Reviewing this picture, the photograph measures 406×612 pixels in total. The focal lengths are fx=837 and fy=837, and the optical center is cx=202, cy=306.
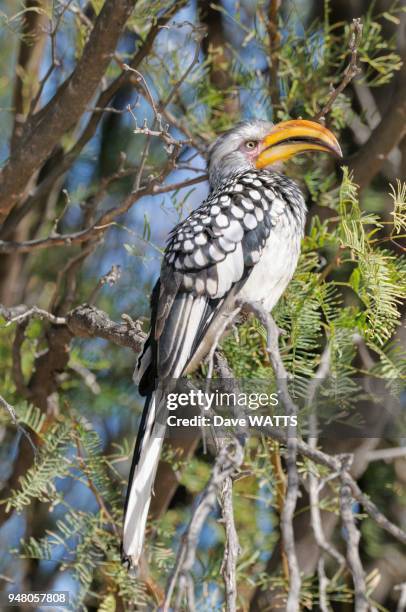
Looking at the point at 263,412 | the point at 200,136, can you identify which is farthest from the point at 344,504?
the point at 200,136

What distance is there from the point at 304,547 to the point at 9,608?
110 centimetres

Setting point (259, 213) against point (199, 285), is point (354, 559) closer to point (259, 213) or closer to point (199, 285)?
point (199, 285)

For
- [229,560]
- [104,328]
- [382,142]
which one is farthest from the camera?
[382,142]

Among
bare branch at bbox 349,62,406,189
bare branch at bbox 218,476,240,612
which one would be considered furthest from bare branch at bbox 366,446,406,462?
bare branch at bbox 218,476,240,612

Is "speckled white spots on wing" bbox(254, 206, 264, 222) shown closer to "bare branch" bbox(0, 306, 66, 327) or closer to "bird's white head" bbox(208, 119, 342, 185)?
"bird's white head" bbox(208, 119, 342, 185)

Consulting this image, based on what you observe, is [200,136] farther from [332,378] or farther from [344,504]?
[344,504]

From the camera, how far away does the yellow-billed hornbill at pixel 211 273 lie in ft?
6.02

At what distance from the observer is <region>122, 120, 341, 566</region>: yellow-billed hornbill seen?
6.02 feet

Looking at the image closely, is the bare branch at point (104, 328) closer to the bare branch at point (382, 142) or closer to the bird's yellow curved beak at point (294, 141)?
the bird's yellow curved beak at point (294, 141)

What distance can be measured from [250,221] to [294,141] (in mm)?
391

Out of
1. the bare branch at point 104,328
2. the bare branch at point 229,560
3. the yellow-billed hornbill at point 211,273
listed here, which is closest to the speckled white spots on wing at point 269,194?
the yellow-billed hornbill at point 211,273

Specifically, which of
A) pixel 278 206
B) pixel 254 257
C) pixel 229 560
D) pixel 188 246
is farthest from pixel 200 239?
pixel 229 560

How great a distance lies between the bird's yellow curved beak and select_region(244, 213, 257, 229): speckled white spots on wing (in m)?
0.28

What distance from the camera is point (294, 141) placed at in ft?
7.57
